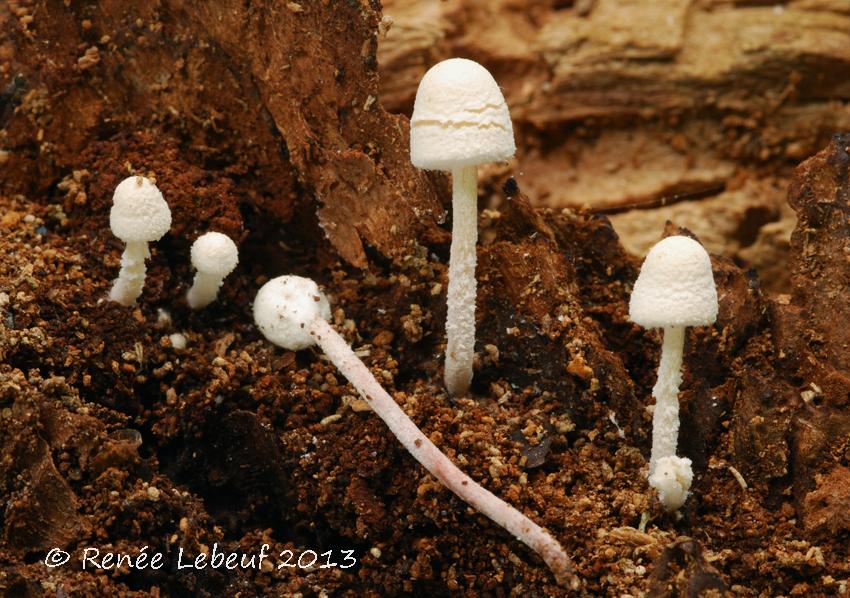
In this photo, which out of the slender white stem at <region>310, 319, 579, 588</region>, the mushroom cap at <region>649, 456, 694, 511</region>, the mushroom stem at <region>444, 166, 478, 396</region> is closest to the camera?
the slender white stem at <region>310, 319, 579, 588</region>

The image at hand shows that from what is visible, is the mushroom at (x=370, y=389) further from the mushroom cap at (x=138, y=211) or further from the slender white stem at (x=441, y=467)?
the mushroom cap at (x=138, y=211)

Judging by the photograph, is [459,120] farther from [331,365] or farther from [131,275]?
[131,275]

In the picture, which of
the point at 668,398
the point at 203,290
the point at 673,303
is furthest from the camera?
the point at 203,290

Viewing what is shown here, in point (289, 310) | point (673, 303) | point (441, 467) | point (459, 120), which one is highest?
point (459, 120)

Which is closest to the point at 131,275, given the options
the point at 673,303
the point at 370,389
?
the point at 370,389

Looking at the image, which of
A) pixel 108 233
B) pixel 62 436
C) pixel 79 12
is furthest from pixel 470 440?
pixel 79 12

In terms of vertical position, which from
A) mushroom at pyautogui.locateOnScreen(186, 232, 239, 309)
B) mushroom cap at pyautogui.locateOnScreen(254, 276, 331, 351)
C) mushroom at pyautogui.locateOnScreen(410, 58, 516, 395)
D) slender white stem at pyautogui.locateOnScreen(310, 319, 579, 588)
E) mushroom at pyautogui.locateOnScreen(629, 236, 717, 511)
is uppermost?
mushroom at pyautogui.locateOnScreen(410, 58, 516, 395)

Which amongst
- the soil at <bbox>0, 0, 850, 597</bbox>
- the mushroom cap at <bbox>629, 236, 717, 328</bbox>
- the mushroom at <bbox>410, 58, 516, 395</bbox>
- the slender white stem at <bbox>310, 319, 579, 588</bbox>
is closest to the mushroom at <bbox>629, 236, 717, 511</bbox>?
the mushroom cap at <bbox>629, 236, 717, 328</bbox>

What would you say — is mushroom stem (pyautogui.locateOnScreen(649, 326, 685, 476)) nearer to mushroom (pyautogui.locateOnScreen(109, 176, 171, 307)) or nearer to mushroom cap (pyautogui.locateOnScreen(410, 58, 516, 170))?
mushroom cap (pyautogui.locateOnScreen(410, 58, 516, 170))
